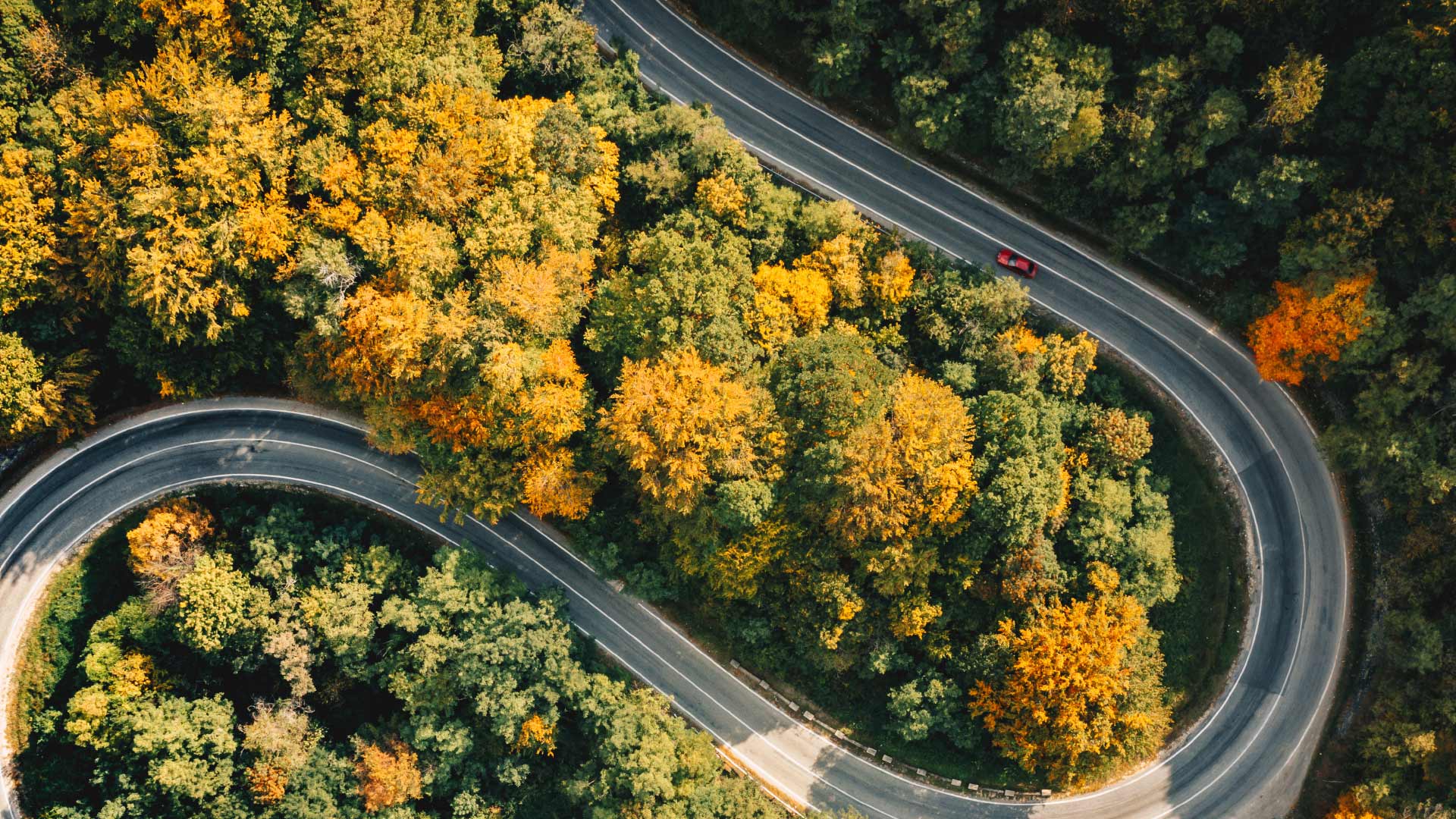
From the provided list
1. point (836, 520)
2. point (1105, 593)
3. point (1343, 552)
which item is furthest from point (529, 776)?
point (1343, 552)

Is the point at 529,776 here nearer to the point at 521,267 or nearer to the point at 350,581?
the point at 350,581

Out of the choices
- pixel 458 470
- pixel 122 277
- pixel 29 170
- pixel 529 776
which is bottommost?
pixel 529 776

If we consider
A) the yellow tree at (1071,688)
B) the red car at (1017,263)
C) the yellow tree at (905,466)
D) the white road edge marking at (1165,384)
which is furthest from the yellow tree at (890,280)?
the yellow tree at (1071,688)

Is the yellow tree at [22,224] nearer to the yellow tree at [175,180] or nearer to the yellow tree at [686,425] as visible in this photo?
the yellow tree at [175,180]

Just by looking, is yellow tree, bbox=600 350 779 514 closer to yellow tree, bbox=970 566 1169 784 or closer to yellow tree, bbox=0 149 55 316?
yellow tree, bbox=970 566 1169 784

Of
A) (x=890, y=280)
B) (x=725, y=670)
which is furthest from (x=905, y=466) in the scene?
(x=725, y=670)

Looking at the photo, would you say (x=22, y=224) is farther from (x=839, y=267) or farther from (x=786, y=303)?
(x=839, y=267)
